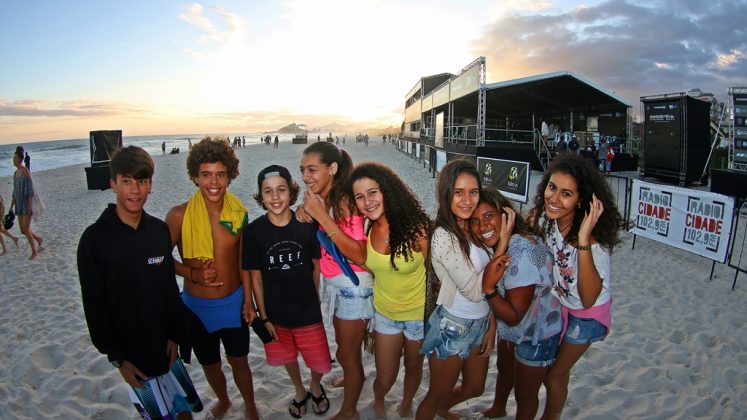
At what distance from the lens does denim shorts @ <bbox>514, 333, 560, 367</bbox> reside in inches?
93.0

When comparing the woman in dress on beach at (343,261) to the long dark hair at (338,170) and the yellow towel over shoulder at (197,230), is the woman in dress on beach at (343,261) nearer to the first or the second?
the long dark hair at (338,170)

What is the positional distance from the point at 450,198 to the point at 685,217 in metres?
5.60

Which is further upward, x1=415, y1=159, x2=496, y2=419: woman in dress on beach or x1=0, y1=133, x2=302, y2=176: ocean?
x1=0, y1=133, x2=302, y2=176: ocean

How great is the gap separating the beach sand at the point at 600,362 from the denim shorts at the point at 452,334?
1059 mm

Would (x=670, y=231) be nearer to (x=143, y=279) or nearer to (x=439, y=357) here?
(x=439, y=357)

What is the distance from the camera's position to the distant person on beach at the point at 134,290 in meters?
2.09

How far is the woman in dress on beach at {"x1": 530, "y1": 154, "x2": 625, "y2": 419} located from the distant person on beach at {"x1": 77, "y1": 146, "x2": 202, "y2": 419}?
249cm

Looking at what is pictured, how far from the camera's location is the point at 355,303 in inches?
107

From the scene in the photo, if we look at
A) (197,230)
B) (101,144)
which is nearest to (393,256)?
(197,230)

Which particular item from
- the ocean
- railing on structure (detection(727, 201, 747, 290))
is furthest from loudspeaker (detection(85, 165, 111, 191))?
railing on structure (detection(727, 201, 747, 290))

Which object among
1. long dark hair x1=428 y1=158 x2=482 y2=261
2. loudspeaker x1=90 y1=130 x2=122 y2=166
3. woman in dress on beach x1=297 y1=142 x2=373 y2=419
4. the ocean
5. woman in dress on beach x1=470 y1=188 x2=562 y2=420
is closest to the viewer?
woman in dress on beach x1=470 y1=188 x2=562 y2=420

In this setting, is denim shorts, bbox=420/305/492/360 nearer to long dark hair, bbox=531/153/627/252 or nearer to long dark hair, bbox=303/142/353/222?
long dark hair, bbox=531/153/627/252

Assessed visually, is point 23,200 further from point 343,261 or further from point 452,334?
point 452,334

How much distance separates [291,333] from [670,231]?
21.0ft
